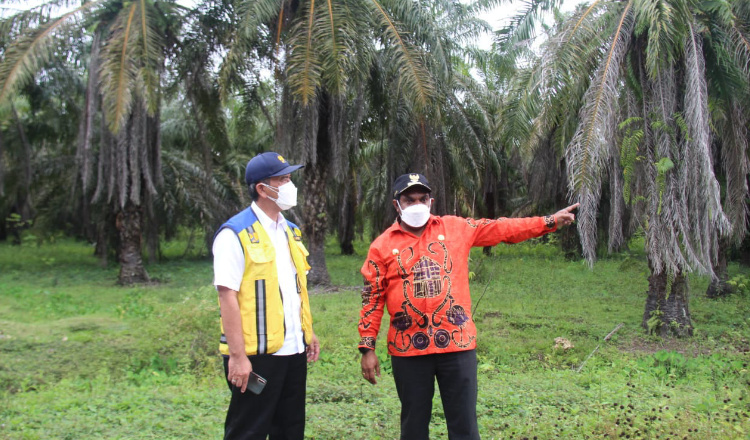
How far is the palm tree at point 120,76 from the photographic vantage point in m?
12.4

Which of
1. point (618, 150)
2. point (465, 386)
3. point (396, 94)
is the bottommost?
point (465, 386)

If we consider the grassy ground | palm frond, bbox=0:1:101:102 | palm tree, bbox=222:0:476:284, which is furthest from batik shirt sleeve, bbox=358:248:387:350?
palm frond, bbox=0:1:101:102

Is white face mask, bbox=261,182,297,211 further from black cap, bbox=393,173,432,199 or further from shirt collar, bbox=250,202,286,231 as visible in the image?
black cap, bbox=393,173,432,199

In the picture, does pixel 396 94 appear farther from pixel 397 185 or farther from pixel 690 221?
pixel 397 185

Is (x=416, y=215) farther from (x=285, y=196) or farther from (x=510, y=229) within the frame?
(x=285, y=196)

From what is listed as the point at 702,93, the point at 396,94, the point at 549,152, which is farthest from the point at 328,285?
the point at 702,93

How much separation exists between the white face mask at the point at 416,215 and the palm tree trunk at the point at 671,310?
6.60m

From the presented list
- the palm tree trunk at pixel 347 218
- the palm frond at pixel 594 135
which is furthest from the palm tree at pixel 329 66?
the palm tree trunk at pixel 347 218

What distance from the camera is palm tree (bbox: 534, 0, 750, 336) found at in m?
8.03

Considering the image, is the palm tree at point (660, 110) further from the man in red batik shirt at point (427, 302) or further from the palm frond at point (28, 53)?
the palm frond at point (28, 53)

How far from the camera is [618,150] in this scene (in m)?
9.38

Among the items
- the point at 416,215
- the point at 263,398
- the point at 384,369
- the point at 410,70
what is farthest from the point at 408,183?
the point at 410,70

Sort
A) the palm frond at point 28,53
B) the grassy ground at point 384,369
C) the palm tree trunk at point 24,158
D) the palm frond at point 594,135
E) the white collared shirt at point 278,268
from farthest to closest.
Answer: the palm tree trunk at point 24,158, the palm frond at point 28,53, the palm frond at point 594,135, the grassy ground at point 384,369, the white collared shirt at point 278,268

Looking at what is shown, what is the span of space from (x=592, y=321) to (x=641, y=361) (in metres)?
2.77
